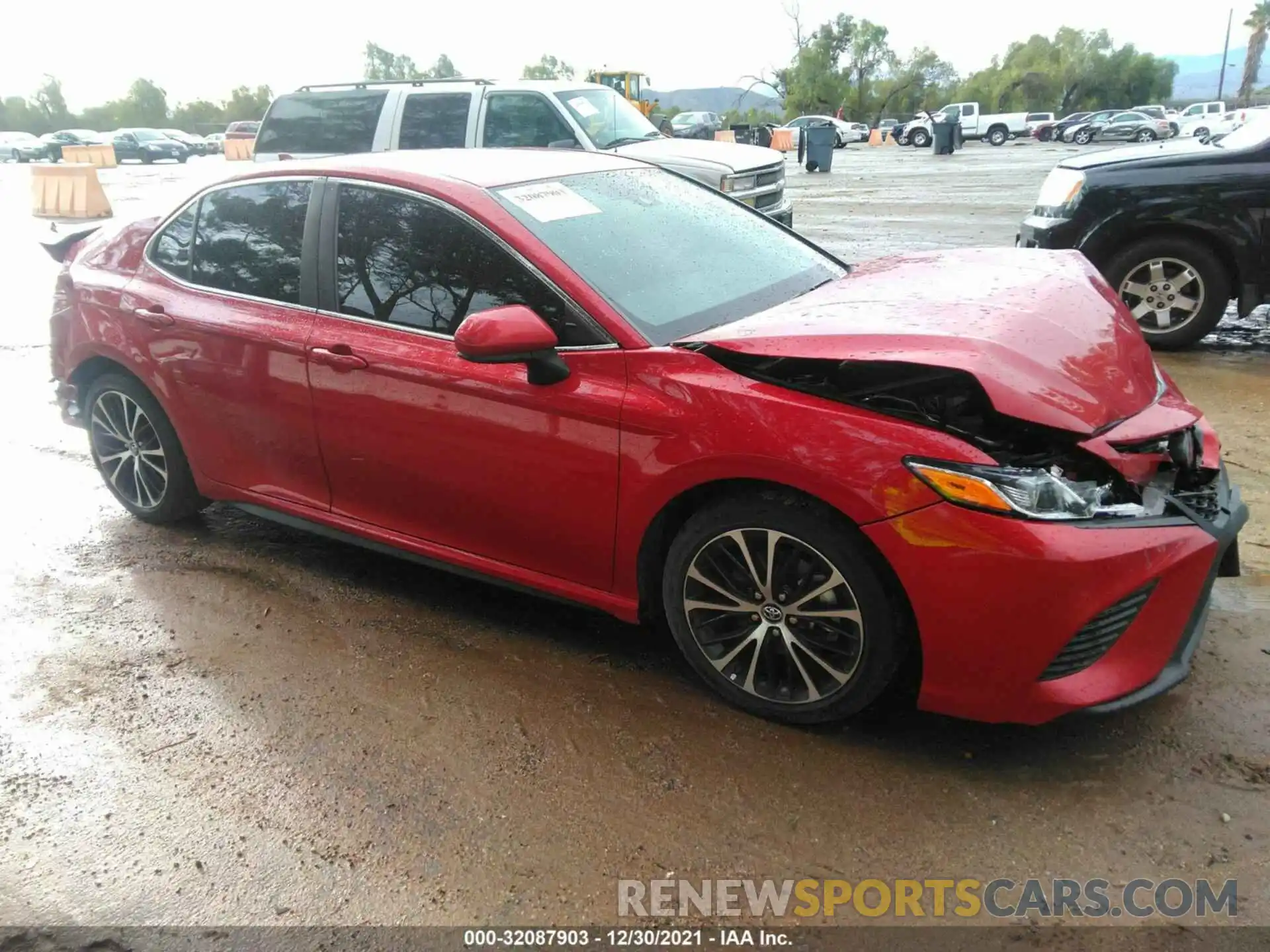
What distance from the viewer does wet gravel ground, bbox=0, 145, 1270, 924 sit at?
2.46 m

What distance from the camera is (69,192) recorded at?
18.5 metres

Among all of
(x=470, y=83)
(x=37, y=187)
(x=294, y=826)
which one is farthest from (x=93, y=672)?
(x=37, y=187)

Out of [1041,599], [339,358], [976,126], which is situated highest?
[976,126]

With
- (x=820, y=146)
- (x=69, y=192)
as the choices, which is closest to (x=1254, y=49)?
(x=820, y=146)

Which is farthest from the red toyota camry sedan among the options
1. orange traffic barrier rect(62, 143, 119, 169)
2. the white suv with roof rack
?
orange traffic barrier rect(62, 143, 119, 169)

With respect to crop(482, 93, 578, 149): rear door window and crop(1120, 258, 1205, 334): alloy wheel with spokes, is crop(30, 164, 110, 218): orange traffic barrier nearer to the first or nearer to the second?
crop(482, 93, 578, 149): rear door window

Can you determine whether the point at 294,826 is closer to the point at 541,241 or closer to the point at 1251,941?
the point at 541,241

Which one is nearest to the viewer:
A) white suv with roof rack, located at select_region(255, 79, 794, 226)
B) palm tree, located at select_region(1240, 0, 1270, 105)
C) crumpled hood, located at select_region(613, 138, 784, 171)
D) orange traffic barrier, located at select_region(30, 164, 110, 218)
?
crumpled hood, located at select_region(613, 138, 784, 171)

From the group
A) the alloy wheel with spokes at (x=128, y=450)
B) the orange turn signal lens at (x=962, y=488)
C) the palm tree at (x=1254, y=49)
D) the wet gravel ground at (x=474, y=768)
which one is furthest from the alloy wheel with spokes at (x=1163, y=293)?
the palm tree at (x=1254, y=49)

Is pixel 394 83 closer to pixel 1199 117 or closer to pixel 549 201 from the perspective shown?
pixel 549 201

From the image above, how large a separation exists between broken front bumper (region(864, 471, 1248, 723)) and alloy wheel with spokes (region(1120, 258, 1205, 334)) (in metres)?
4.42

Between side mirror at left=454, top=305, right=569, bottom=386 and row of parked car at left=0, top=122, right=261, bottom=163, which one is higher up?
row of parked car at left=0, top=122, right=261, bottom=163

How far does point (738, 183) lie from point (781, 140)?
31.1 m

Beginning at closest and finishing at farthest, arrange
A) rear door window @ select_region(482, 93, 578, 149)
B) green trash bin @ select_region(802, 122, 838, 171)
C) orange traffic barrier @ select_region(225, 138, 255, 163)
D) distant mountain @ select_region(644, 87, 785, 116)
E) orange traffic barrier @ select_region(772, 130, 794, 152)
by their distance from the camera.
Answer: rear door window @ select_region(482, 93, 578, 149), green trash bin @ select_region(802, 122, 838, 171), orange traffic barrier @ select_region(772, 130, 794, 152), orange traffic barrier @ select_region(225, 138, 255, 163), distant mountain @ select_region(644, 87, 785, 116)
